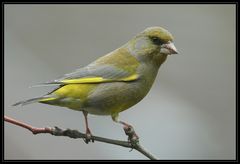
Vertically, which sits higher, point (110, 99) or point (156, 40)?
point (156, 40)

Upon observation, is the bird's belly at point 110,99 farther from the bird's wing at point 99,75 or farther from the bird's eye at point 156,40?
the bird's eye at point 156,40

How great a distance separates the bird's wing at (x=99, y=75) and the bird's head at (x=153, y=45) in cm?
20

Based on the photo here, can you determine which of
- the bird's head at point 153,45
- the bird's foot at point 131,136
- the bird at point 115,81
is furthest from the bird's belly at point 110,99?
the bird's foot at point 131,136

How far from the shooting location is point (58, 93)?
180 inches

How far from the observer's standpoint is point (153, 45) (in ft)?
15.5

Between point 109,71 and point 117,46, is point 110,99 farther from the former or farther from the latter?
point 117,46

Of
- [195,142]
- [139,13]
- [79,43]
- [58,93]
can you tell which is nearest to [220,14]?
[139,13]

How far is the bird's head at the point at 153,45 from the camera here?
15.0ft

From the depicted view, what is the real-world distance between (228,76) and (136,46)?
12.9 ft

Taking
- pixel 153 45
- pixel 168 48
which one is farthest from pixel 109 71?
pixel 168 48

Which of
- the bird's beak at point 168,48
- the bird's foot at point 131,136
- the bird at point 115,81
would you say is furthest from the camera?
the bird at point 115,81

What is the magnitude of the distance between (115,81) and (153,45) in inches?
16.4

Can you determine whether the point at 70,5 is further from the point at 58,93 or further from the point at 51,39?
the point at 58,93

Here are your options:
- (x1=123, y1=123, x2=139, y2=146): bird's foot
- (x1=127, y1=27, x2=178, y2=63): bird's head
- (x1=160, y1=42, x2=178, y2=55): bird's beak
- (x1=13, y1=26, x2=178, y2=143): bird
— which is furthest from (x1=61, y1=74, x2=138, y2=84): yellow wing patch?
(x1=123, y1=123, x2=139, y2=146): bird's foot
